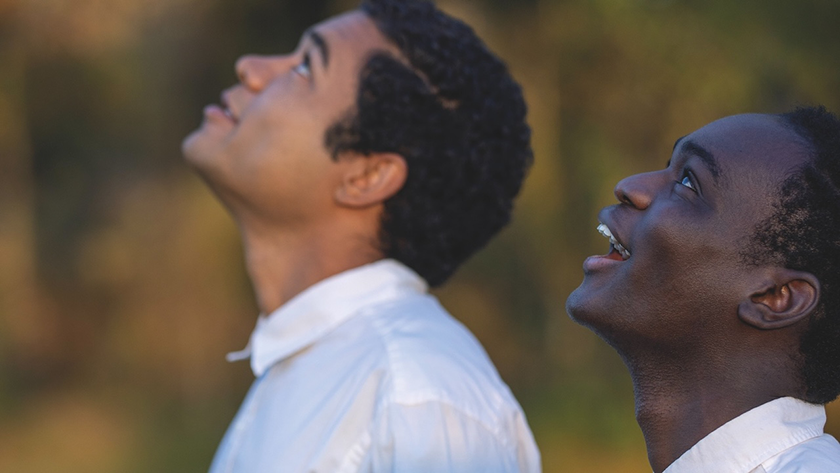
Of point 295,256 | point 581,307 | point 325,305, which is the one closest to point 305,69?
point 295,256

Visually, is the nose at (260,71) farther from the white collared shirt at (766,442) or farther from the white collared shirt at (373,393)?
the white collared shirt at (766,442)

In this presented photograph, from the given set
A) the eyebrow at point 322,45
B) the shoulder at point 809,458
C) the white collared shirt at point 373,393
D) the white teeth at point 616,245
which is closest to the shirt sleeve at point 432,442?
the white collared shirt at point 373,393

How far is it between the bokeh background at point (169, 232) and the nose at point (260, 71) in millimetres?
4295

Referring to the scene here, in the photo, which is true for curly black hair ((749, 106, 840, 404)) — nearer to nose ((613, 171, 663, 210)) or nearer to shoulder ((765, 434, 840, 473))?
shoulder ((765, 434, 840, 473))

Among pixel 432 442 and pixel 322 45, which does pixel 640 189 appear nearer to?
pixel 432 442

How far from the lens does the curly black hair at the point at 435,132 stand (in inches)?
88.8

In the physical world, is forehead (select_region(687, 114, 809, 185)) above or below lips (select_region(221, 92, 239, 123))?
below

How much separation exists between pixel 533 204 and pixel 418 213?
4748mm

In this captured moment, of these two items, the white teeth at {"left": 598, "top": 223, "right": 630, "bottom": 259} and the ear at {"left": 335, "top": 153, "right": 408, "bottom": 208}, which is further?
the ear at {"left": 335, "top": 153, "right": 408, "bottom": 208}

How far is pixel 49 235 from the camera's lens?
717cm

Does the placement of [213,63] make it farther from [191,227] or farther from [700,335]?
[700,335]

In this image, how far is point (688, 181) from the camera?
A: 1391 millimetres

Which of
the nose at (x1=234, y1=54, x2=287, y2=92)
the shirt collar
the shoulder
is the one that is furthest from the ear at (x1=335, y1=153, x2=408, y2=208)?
the shoulder

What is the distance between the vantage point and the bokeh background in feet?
21.6
